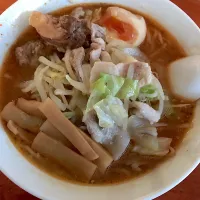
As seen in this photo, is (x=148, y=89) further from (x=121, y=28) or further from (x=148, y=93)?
(x=121, y=28)

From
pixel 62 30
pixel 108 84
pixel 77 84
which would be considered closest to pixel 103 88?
pixel 108 84

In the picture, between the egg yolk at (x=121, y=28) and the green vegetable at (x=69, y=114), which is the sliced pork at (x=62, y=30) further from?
the green vegetable at (x=69, y=114)

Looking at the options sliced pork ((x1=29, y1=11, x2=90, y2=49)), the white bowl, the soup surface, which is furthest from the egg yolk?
the white bowl

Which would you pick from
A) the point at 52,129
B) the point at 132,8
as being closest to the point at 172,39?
the point at 132,8

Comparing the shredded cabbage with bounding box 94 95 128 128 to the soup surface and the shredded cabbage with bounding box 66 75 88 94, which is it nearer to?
the soup surface

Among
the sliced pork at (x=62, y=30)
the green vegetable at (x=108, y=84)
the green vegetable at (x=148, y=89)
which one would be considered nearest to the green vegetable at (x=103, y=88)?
the green vegetable at (x=108, y=84)

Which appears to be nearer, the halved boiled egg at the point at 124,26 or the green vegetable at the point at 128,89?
the green vegetable at the point at 128,89
